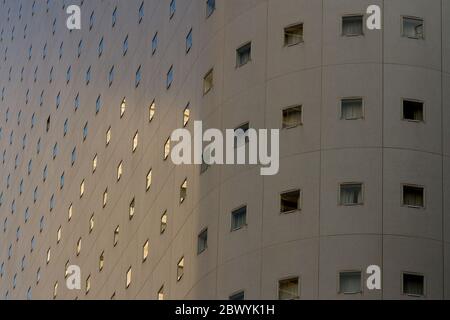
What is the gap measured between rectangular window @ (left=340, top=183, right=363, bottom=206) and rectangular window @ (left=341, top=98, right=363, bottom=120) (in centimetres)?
213

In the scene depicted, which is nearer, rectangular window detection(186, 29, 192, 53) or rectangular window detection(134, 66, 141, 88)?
rectangular window detection(186, 29, 192, 53)

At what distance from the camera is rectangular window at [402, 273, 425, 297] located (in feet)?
129

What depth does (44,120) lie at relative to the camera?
7319cm

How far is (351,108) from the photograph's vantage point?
41312mm

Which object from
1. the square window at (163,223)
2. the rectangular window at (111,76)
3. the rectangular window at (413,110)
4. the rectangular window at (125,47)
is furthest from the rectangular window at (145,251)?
the rectangular window at (413,110)

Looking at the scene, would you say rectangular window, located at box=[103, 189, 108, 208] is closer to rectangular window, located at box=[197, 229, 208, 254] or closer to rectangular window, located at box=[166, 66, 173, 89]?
rectangular window, located at box=[166, 66, 173, 89]

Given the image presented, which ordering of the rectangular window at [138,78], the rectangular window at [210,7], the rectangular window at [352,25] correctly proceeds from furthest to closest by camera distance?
the rectangular window at [138,78] → the rectangular window at [210,7] → the rectangular window at [352,25]

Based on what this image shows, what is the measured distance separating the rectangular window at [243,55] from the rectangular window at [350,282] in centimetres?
836

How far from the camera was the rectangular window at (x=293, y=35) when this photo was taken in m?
42.8

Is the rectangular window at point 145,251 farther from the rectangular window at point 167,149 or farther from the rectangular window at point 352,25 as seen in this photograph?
the rectangular window at point 352,25

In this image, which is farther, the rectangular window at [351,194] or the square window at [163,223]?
the square window at [163,223]

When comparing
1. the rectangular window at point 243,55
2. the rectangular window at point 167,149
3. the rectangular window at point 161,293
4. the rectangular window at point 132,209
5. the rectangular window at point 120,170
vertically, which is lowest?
the rectangular window at point 161,293

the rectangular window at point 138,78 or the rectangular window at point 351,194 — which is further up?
the rectangular window at point 138,78

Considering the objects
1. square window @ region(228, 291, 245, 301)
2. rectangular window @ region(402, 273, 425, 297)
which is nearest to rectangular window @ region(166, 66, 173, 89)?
square window @ region(228, 291, 245, 301)
